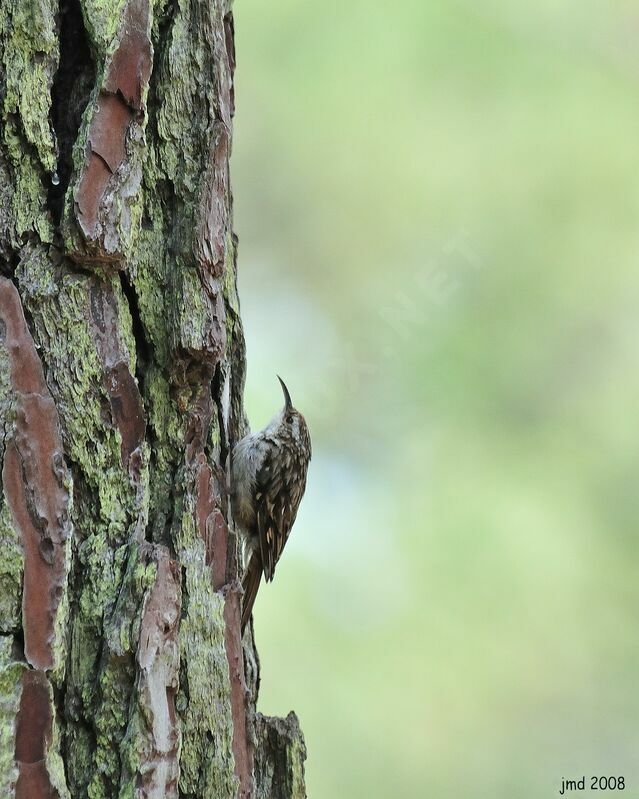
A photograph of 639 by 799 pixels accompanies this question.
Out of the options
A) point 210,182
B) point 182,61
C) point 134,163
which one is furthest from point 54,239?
point 182,61

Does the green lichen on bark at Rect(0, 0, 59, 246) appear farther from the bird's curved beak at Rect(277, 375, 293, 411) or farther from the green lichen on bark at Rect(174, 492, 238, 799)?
the bird's curved beak at Rect(277, 375, 293, 411)

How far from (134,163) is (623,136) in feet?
7.95

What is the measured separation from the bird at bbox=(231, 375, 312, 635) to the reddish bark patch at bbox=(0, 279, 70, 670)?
86cm

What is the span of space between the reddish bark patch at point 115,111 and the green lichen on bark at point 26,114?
0.19ft

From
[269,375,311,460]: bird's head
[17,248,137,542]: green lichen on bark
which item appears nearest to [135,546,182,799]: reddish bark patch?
[17,248,137,542]: green lichen on bark

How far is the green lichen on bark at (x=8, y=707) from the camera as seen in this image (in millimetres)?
1200

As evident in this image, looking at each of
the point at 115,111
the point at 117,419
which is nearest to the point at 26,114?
the point at 115,111

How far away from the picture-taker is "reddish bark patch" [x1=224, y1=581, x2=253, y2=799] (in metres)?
1.49

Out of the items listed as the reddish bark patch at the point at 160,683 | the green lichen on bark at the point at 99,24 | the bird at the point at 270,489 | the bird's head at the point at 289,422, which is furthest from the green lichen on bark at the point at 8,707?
the bird's head at the point at 289,422

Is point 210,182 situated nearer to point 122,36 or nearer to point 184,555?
point 122,36

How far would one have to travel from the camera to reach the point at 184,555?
1.48 meters

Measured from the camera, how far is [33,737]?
1243 mm

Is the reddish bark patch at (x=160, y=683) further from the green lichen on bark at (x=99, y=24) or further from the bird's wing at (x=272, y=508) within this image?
the bird's wing at (x=272, y=508)

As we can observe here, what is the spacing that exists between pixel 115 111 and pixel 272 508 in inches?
57.5
